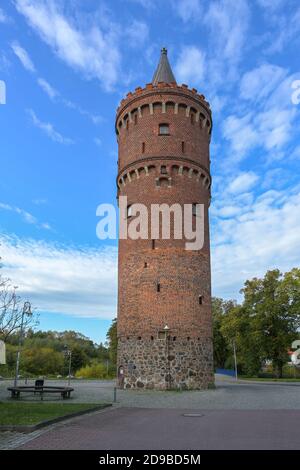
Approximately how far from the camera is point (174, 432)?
9.85 m

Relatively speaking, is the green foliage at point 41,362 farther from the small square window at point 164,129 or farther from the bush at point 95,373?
the small square window at point 164,129

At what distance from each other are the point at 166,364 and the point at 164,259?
627 cm

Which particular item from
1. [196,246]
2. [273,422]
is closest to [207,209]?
[196,246]

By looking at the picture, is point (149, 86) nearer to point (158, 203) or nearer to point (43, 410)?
point (158, 203)

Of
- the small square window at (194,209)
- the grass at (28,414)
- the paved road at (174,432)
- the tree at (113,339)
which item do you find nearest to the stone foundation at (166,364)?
the small square window at (194,209)

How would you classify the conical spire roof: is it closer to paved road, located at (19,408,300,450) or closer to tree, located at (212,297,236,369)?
paved road, located at (19,408,300,450)

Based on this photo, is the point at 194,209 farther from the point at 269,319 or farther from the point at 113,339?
the point at 113,339

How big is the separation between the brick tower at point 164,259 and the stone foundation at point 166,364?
0.06 m

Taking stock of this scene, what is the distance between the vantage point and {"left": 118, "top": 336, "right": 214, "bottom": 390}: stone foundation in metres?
24.2

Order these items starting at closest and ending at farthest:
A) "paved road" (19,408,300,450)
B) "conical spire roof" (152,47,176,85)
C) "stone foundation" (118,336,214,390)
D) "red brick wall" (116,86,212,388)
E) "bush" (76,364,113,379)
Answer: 1. "paved road" (19,408,300,450)
2. "stone foundation" (118,336,214,390)
3. "red brick wall" (116,86,212,388)
4. "conical spire roof" (152,47,176,85)
5. "bush" (76,364,113,379)

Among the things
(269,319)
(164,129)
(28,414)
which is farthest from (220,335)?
(28,414)

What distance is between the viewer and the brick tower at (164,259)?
24766 millimetres

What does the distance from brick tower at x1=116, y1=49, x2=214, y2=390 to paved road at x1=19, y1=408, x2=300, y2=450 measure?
431 inches

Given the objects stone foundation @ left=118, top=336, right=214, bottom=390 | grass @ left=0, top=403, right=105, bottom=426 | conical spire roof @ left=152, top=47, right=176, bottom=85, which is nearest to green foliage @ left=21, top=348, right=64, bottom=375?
stone foundation @ left=118, top=336, right=214, bottom=390
